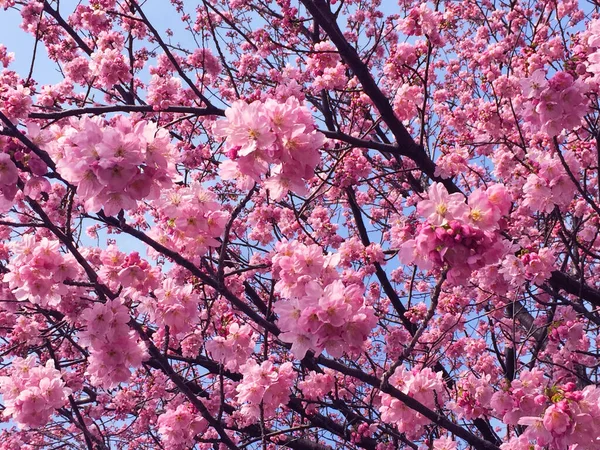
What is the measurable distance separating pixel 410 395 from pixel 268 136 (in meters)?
2.09

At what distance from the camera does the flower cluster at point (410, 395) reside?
3.17 meters

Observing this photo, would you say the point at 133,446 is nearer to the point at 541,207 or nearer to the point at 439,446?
the point at 439,446

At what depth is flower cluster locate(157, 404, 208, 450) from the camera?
13.0ft

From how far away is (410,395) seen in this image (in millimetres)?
3238

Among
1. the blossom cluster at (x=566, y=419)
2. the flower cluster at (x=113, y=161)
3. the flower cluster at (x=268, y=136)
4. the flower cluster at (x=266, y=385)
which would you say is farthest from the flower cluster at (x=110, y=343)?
the blossom cluster at (x=566, y=419)

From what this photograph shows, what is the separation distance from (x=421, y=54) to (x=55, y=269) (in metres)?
3.77

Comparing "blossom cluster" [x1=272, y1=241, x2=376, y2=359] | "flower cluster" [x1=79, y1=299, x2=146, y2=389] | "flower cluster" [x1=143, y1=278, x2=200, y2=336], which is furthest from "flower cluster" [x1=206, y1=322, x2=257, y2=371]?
"blossom cluster" [x1=272, y1=241, x2=376, y2=359]

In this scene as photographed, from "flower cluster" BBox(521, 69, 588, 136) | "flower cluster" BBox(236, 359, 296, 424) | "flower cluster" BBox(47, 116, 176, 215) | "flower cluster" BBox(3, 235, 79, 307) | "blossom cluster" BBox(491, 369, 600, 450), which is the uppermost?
"flower cluster" BBox(521, 69, 588, 136)

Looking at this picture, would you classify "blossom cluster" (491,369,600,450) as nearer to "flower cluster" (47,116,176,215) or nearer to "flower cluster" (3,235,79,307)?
"flower cluster" (47,116,176,215)

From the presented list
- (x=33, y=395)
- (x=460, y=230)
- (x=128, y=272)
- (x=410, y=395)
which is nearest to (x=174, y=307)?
(x=128, y=272)

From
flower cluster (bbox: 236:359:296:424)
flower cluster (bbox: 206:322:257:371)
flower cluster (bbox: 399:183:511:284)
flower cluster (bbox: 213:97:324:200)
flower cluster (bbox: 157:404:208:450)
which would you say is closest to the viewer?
flower cluster (bbox: 399:183:511:284)

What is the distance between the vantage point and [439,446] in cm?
333

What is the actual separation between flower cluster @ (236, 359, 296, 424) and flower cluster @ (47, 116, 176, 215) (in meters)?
1.53

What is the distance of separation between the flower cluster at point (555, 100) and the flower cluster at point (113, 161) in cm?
242
